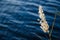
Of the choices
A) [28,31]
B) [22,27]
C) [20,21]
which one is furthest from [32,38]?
[20,21]

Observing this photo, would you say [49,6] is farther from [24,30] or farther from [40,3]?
[24,30]

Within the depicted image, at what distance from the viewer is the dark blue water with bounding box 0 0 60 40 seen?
5906 millimetres

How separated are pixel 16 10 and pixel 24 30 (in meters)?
2.01

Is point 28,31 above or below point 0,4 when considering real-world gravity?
below

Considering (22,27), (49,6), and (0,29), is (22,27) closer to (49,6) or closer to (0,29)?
(0,29)

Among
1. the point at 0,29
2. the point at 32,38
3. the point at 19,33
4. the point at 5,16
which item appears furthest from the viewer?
Answer: the point at 5,16

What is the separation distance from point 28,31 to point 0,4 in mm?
3522

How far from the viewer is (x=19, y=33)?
240 inches

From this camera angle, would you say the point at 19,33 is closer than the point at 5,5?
Yes

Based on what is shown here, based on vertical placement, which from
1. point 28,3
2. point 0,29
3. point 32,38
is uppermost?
point 28,3

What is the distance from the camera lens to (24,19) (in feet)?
23.1

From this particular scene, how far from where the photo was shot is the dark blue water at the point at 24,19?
5906mm

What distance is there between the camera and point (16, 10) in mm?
7969

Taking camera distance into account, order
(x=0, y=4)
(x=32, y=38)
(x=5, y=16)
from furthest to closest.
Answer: (x=0, y=4) → (x=5, y=16) → (x=32, y=38)
